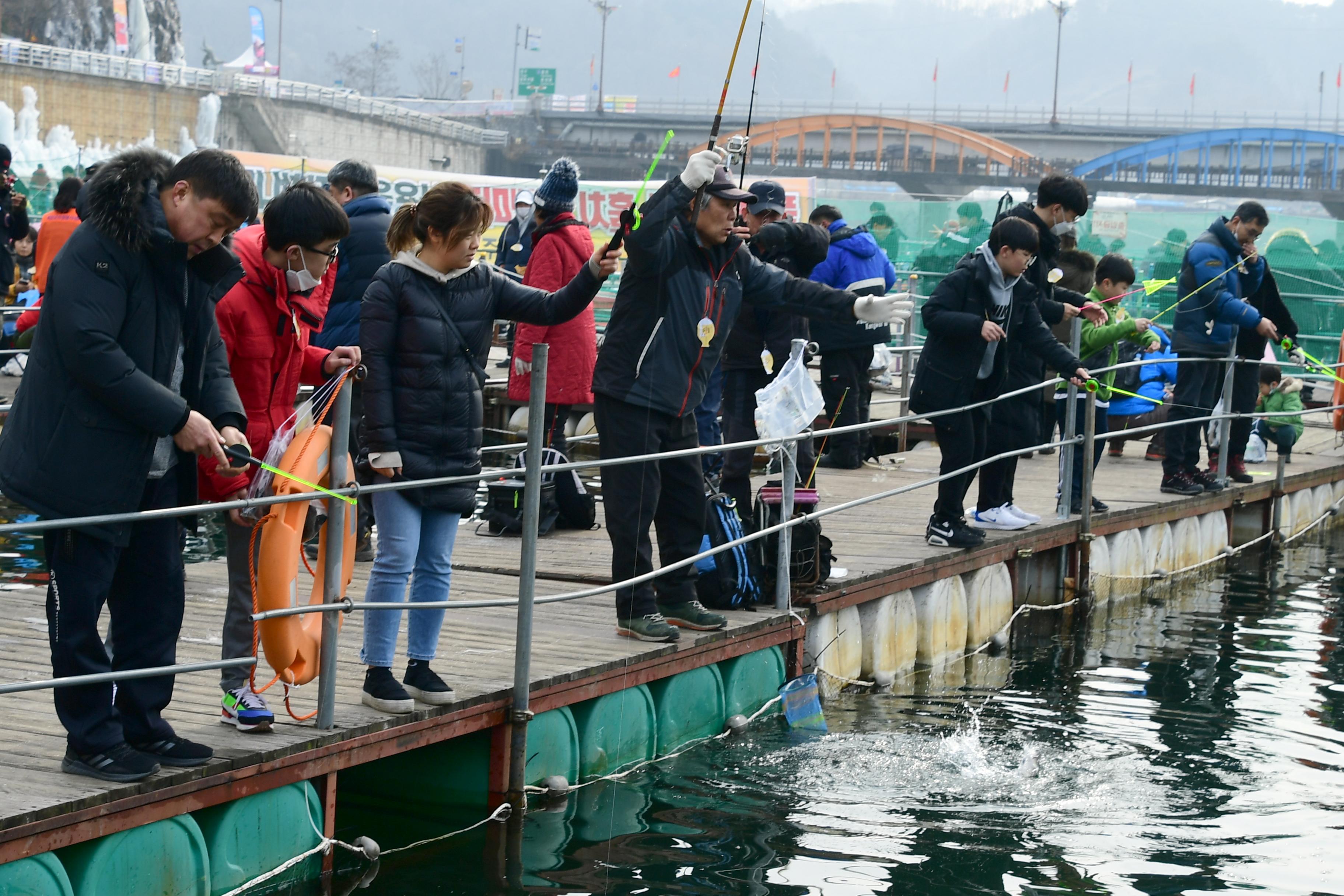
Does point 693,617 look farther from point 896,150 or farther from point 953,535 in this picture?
point 896,150

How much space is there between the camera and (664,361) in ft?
19.5

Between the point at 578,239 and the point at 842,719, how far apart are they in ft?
8.81

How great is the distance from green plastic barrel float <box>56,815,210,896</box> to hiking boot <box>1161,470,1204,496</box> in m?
8.23

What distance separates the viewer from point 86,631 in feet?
12.9

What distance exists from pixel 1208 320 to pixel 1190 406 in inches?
23.0

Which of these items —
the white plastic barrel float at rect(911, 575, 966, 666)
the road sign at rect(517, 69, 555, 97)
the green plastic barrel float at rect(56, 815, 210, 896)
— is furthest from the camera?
the road sign at rect(517, 69, 555, 97)

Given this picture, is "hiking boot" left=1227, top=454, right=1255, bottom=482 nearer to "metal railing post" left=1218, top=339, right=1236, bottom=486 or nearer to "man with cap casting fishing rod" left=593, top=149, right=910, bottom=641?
"metal railing post" left=1218, top=339, right=1236, bottom=486

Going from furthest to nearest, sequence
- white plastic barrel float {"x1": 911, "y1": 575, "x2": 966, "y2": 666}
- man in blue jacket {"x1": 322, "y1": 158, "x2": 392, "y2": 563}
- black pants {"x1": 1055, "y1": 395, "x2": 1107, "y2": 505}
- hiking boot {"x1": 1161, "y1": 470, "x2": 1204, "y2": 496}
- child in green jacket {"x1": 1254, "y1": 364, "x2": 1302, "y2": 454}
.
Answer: child in green jacket {"x1": 1254, "y1": 364, "x2": 1302, "y2": 454}
hiking boot {"x1": 1161, "y1": 470, "x2": 1204, "y2": 496}
black pants {"x1": 1055, "y1": 395, "x2": 1107, "y2": 505}
white plastic barrel float {"x1": 911, "y1": 575, "x2": 966, "y2": 666}
man in blue jacket {"x1": 322, "y1": 158, "x2": 392, "y2": 563}

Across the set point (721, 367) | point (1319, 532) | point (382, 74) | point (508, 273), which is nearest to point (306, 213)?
point (721, 367)

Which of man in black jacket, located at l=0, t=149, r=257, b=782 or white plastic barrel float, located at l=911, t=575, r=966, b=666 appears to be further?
white plastic barrel float, located at l=911, t=575, r=966, b=666

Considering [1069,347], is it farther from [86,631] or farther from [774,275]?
[86,631]

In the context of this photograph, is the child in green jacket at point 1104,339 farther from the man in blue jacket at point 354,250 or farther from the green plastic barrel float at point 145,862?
the green plastic barrel float at point 145,862

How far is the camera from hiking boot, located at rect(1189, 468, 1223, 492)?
36.6ft

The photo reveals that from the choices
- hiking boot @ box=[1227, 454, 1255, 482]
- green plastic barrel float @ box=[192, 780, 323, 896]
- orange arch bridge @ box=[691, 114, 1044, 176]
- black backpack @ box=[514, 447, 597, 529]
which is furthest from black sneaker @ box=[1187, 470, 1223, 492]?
orange arch bridge @ box=[691, 114, 1044, 176]
